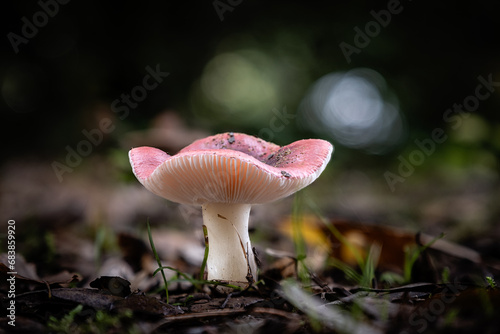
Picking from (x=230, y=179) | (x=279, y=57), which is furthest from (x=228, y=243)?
(x=279, y=57)

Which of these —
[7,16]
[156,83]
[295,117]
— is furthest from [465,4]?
[7,16]

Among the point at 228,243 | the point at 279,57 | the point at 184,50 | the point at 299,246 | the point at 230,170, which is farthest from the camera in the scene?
the point at 279,57

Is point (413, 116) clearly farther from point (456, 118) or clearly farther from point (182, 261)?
point (182, 261)

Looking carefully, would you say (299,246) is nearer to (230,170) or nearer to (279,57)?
(230,170)

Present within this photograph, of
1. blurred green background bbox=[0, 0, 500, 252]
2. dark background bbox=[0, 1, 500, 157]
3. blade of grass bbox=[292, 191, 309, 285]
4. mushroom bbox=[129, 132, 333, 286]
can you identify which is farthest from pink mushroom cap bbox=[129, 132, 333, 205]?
dark background bbox=[0, 1, 500, 157]

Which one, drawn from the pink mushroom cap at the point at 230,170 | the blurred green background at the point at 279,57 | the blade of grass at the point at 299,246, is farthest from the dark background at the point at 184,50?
the pink mushroom cap at the point at 230,170
